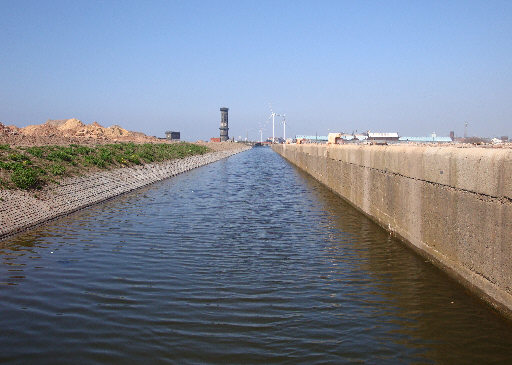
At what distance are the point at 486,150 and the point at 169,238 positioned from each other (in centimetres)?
773

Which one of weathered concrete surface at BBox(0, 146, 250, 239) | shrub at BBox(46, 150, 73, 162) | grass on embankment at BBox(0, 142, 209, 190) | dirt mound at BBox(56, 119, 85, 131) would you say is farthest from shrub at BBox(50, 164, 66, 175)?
dirt mound at BBox(56, 119, 85, 131)

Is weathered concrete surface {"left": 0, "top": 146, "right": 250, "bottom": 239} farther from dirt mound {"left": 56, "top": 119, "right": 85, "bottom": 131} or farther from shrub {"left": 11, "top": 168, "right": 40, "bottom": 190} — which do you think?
dirt mound {"left": 56, "top": 119, "right": 85, "bottom": 131}

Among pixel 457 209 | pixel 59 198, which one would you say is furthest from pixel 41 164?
pixel 457 209

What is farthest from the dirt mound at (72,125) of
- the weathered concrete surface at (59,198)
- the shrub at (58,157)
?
the shrub at (58,157)

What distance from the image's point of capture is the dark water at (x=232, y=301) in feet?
19.9

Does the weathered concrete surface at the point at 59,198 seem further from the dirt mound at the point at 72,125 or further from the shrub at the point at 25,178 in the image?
the dirt mound at the point at 72,125

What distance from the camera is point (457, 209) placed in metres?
8.70

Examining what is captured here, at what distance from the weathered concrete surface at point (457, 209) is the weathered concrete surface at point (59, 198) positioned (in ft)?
32.6

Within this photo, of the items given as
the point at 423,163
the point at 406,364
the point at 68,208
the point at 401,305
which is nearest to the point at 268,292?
the point at 401,305

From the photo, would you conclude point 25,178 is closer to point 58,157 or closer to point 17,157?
point 17,157

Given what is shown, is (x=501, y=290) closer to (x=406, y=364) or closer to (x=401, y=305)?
(x=401, y=305)

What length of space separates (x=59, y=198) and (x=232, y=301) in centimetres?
1262

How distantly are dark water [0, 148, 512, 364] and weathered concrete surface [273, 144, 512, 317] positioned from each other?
409 millimetres

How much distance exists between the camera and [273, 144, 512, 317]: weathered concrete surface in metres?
7.09
